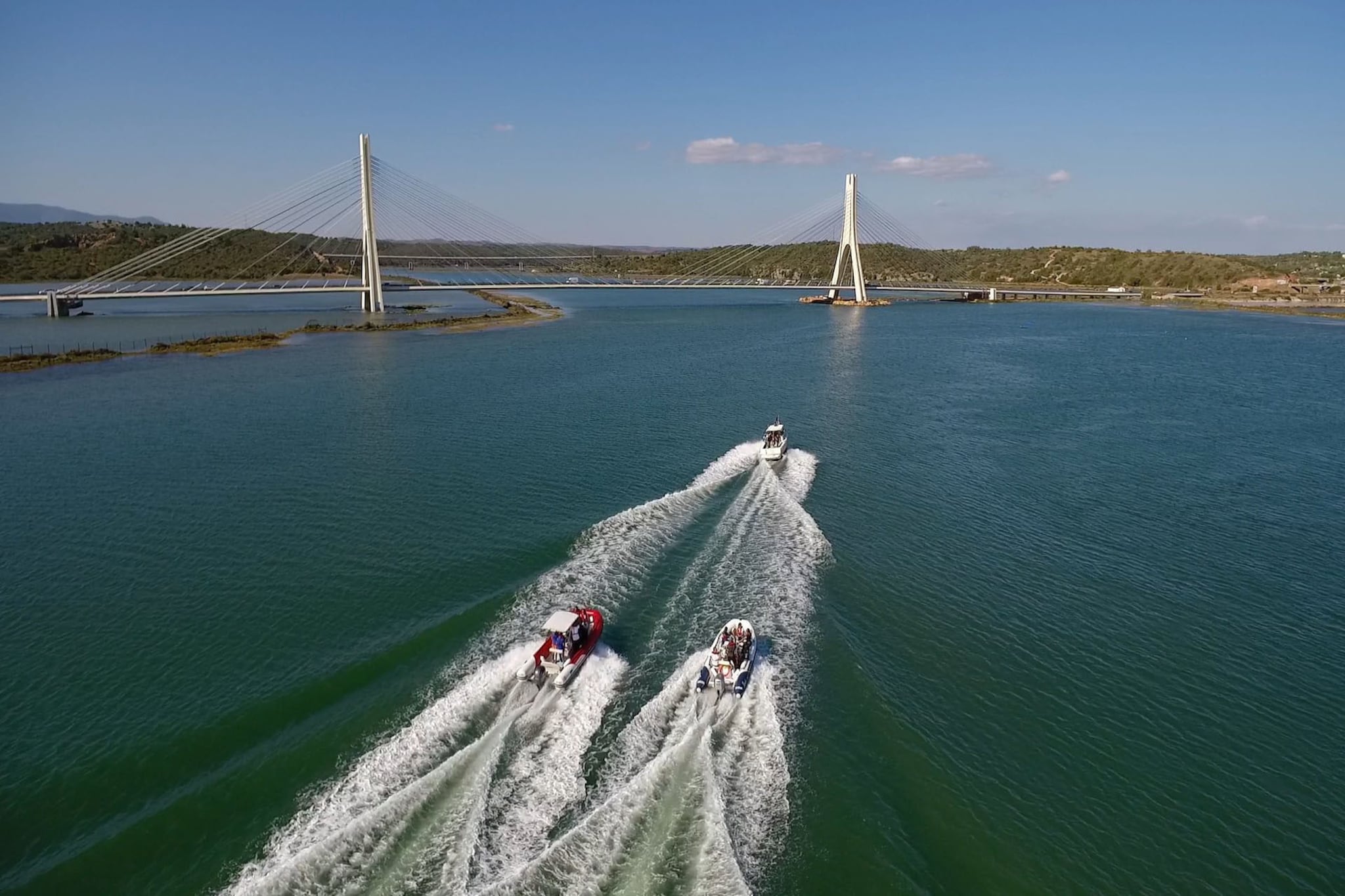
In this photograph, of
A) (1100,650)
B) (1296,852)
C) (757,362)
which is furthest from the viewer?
(757,362)

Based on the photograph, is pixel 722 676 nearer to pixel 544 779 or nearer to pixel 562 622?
pixel 562 622

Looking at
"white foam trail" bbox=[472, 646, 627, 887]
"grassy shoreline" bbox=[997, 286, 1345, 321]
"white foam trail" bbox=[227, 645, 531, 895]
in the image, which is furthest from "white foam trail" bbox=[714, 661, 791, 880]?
"grassy shoreline" bbox=[997, 286, 1345, 321]

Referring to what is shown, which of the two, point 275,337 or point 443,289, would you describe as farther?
point 443,289

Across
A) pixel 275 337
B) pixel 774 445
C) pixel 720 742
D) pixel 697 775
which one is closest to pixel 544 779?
pixel 697 775

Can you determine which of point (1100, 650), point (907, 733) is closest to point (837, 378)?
point (1100, 650)


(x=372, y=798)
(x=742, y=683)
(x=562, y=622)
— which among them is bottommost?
(x=372, y=798)

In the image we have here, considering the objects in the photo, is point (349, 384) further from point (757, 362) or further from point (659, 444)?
point (757, 362)

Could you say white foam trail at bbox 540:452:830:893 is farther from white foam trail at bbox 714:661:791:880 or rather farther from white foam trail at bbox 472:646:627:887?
white foam trail at bbox 472:646:627:887
